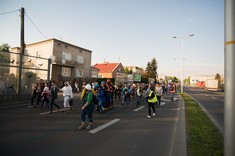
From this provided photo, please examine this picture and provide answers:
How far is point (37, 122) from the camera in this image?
23.6 feet

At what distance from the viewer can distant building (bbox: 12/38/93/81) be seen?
27.9 metres

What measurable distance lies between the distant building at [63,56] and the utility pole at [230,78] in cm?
2594

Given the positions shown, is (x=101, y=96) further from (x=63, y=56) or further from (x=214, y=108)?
(x=63, y=56)

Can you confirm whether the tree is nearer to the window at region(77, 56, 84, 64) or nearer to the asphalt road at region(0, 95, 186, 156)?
the window at region(77, 56, 84, 64)

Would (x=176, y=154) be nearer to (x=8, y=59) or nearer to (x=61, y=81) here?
(x=8, y=59)

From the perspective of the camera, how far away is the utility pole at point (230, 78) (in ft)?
7.24

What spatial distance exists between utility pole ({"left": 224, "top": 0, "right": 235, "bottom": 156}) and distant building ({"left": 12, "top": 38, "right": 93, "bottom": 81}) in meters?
25.9

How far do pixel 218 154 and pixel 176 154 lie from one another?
1026 millimetres

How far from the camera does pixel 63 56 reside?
2958 centimetres

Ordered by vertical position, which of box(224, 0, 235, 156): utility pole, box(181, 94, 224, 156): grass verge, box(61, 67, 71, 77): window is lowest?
box(181, 94, 224, 156): grass verge

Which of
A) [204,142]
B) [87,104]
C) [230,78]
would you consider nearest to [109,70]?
[87,104]

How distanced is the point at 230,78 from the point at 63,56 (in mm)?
29976

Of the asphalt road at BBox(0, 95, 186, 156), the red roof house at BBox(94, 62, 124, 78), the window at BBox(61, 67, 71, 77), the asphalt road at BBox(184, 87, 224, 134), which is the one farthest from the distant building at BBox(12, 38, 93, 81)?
the asphalt road at BBox(184, 87, 224, 134)

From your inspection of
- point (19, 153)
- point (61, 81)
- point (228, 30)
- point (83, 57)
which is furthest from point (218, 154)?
point (83, 57)
